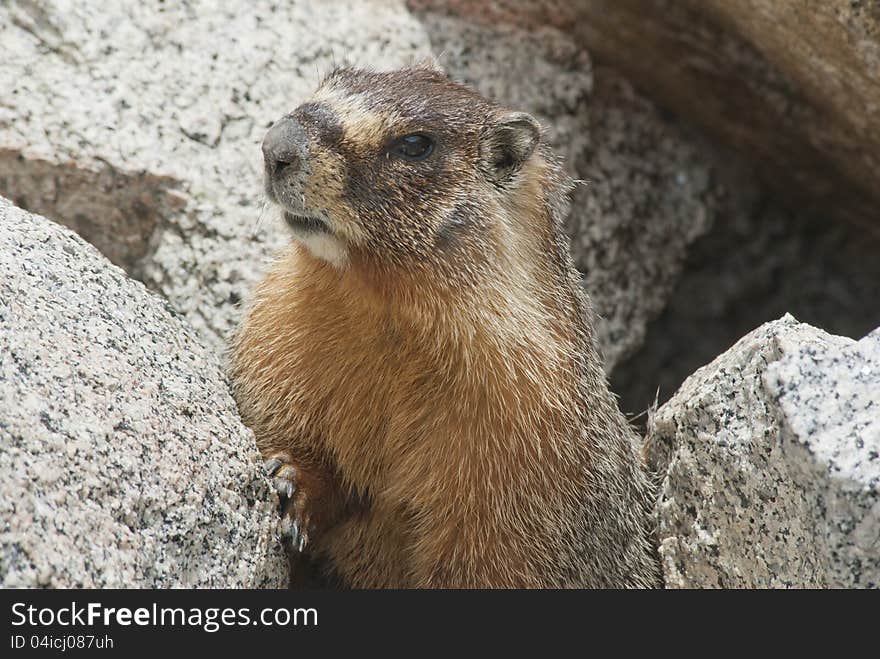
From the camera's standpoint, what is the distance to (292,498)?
133 inches

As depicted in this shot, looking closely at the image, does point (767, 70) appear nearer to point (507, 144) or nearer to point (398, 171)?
point (507, 144)

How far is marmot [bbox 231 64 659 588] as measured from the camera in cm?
329

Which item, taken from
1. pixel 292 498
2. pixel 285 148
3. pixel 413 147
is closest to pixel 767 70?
pixel 413 147

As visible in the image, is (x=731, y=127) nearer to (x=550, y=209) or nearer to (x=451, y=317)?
(x=550, y=209)

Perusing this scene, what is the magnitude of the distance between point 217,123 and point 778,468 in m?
2.61

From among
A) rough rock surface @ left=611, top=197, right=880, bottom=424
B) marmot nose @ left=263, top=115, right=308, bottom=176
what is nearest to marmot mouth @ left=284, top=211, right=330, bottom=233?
marmot nose @ left=263, top=115, right=308, bottom=176

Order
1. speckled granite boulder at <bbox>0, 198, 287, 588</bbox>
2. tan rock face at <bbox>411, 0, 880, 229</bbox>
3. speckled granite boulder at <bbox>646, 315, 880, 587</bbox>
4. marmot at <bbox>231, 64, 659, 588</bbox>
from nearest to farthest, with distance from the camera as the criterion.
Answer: speckled granite boulder at <bbox>0, 198, 287, 588</bbox>
speckled granite boulder at <bbox>646, 315, 880, 587</bbox>
marmot at <bbox>231, 64, 659, 588</bbox>
tan rock face at <bbox>411, 0, 880, 229</bbox>

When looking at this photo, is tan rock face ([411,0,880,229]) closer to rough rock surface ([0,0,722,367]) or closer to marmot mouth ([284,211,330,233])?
rough rock surface ([0,0,722,367])

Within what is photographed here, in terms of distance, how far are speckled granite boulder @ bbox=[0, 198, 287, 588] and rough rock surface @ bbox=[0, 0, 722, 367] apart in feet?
2.87

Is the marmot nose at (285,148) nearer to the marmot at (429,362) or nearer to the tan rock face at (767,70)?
the marmot at (429,362)

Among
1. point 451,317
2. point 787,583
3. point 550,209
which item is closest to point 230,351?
point 451,317

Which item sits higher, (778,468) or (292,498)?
(778,468)

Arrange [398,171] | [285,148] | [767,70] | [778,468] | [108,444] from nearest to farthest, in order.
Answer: [108,444] < [778,468] < [285,148] < [398,171] < [767,70]

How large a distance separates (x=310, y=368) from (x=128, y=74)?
1616 mm
